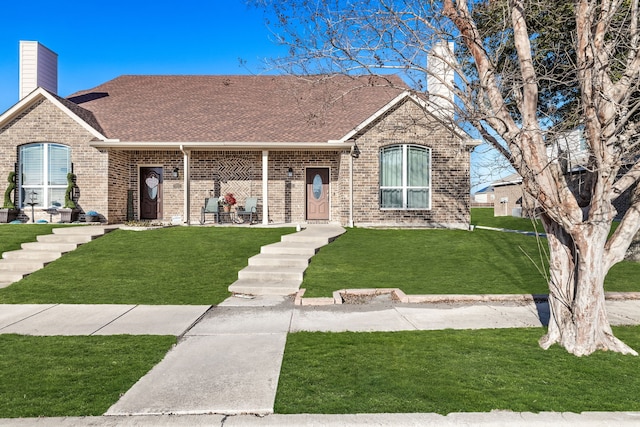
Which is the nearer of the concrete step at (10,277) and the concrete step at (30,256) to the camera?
the concrete step at (10,277)

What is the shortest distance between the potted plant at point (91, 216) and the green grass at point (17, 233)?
56.8 inches

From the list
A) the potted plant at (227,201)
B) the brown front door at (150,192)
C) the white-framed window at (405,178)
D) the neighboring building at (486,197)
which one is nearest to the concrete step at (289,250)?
the white-framed window at (405,178)

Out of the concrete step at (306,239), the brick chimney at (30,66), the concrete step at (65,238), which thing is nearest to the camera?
the concrete step at (65,238)

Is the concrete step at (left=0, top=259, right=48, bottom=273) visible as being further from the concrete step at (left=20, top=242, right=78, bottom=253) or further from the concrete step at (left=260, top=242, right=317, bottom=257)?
the concrete step at (left=260, top=242, right=317, bottom=257)

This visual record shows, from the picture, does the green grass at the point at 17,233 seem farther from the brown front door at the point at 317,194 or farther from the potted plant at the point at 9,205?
the brown front door at the point at 317,194

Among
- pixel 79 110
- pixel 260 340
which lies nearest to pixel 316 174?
pixel 79 110

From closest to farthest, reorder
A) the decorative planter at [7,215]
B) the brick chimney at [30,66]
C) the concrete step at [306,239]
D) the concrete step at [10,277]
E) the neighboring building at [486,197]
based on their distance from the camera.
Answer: the concrete step at [10,277] < the concrete step at [306,239] < the decorative planter at [7,215] < the brick chimney at [30,66] < the neighboring building at [486,197]

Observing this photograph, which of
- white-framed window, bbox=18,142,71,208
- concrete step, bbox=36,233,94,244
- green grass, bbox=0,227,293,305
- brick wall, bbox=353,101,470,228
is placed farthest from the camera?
white-framed window, bbox=18,142,71,208

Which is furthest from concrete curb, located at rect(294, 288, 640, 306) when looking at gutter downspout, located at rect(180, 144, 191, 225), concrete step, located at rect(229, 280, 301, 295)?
gutter downspout, located at rect(180, 144, 191, 225)

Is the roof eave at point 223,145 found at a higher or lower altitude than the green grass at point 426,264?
higher

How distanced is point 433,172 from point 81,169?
44.6 feet

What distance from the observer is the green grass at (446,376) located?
320 cm

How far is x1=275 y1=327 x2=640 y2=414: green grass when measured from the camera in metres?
3.20

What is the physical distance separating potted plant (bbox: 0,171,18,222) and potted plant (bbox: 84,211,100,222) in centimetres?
259
